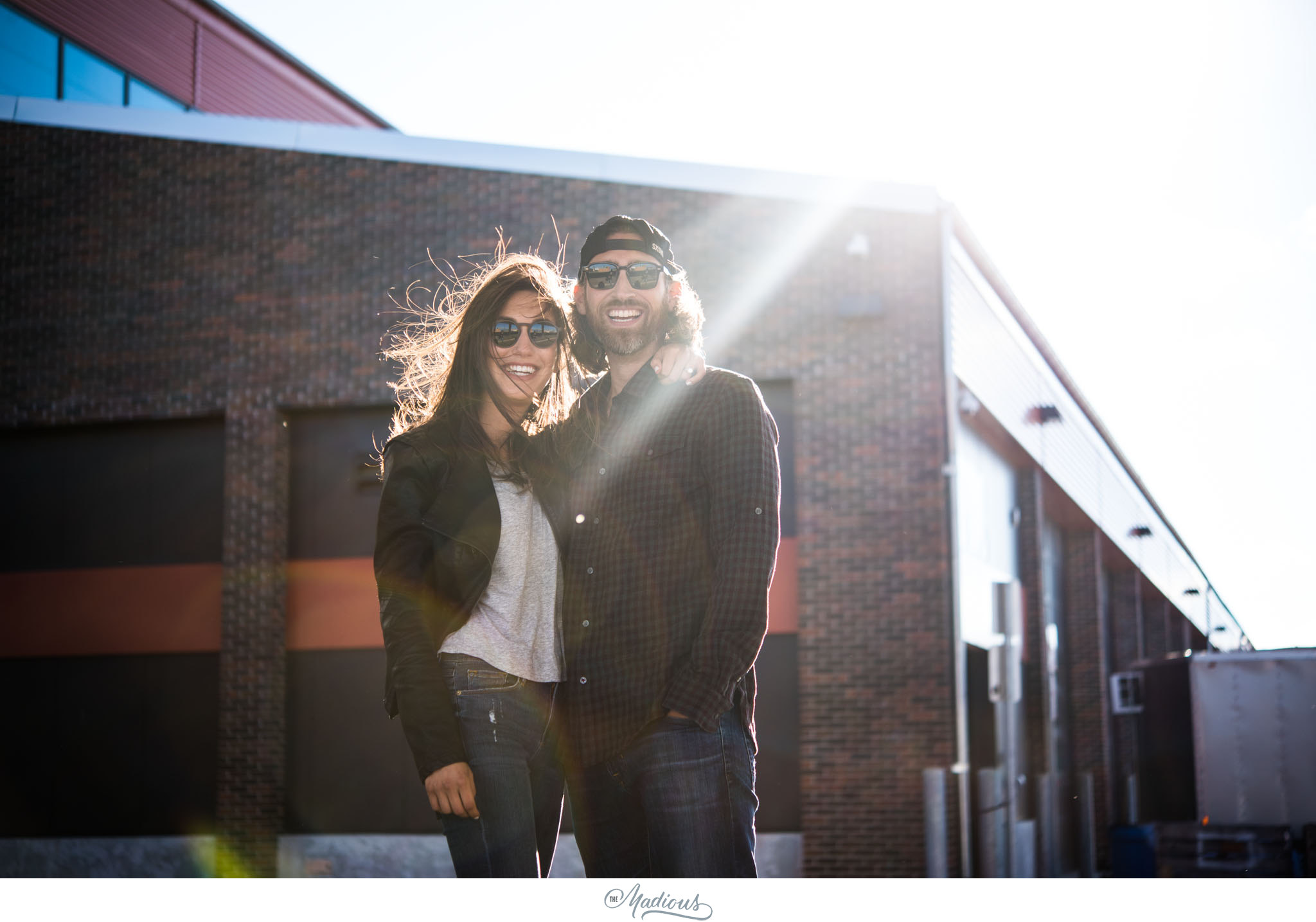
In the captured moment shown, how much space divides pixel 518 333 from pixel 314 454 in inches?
256

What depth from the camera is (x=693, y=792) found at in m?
2.58

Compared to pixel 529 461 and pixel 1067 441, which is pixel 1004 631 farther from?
pixel 1067 441

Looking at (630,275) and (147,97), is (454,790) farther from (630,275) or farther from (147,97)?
(147,97)

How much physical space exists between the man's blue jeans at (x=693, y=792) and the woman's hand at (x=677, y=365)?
777 mm

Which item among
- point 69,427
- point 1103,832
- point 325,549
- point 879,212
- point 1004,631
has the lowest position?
point 1103,832

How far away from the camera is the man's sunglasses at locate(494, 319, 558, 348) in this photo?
3.02 metres

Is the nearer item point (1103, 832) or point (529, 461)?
point (529, 461)

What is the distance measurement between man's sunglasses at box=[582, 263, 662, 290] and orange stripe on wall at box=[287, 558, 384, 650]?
20.6 feet

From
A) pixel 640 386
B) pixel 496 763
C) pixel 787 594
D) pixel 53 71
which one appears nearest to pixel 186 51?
pixel 53 71

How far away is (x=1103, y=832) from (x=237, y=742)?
37.2 feet

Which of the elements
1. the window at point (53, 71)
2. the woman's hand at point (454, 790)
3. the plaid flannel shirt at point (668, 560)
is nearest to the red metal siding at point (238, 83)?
the window at point (53, 71)

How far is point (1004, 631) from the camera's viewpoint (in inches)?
273

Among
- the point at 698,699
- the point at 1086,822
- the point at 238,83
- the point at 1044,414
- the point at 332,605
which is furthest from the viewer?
the point at 238,83
